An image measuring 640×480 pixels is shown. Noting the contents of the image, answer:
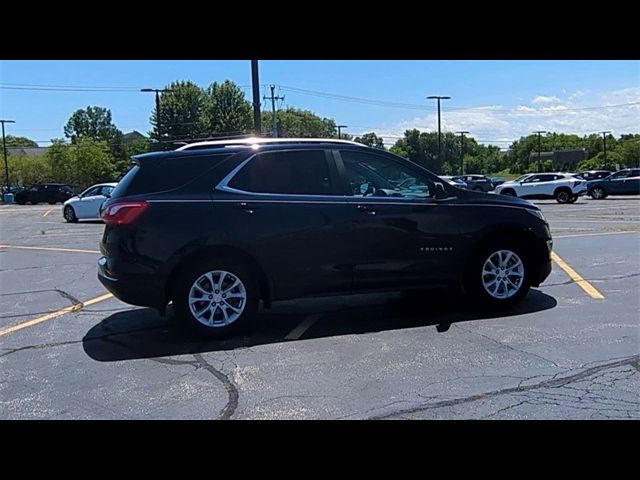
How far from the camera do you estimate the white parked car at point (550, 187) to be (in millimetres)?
30172

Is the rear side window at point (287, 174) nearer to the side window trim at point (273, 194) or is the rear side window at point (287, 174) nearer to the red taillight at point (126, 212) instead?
the side window trim at point (273, 194)

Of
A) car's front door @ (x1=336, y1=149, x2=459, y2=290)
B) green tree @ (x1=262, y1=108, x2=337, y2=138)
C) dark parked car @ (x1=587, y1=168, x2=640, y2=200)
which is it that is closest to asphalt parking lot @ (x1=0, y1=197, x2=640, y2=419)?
car's front door @ (x1=336, y1=149, x2=459, y2=290)

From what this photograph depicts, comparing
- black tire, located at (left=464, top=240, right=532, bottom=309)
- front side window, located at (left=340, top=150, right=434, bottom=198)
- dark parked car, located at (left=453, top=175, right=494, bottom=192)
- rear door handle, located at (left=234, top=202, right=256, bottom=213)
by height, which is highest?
front side window, located at (left=340, top=150, right=434, bottom=198)

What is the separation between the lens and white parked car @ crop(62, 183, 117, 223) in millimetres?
22688

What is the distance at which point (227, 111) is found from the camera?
221 feet

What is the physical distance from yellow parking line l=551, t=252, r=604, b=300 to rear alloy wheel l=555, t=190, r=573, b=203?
2230 centimetres

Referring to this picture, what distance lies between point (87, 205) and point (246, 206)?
62.8 feet

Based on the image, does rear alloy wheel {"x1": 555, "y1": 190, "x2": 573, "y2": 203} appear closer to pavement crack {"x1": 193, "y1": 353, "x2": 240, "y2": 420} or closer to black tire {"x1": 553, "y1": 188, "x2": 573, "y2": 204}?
black tire {"x1": 553, "y1": 188, "x2": 573, "y2": 204}

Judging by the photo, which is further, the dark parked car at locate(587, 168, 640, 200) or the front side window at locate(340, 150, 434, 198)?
the dark parked car at locate(587, 168, 640, 200)
